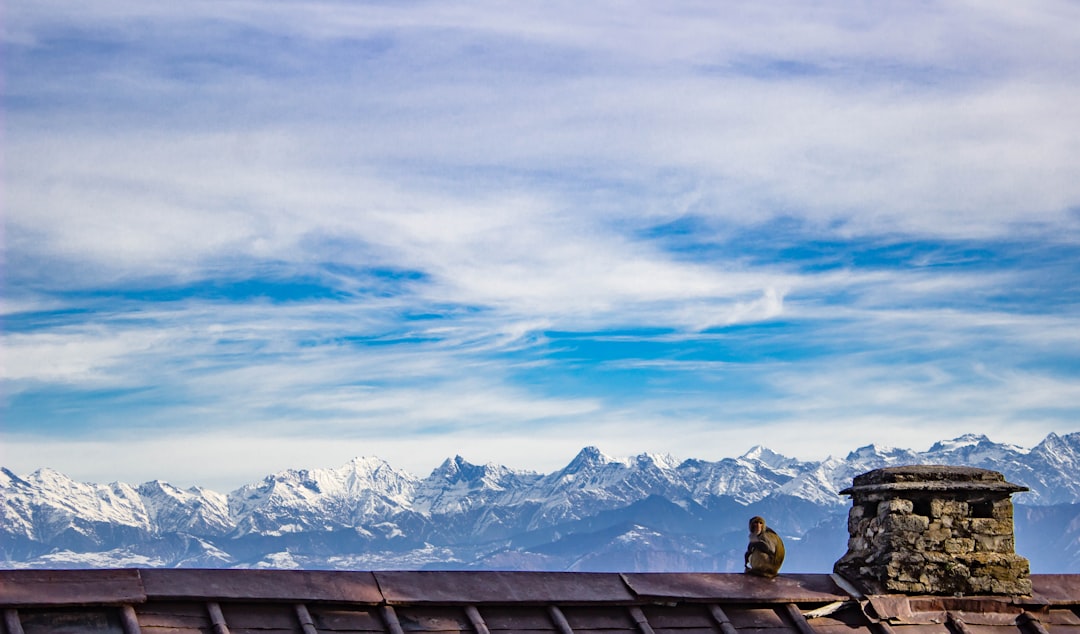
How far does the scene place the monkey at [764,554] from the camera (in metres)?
16.5

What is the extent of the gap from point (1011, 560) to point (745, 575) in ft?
11.1

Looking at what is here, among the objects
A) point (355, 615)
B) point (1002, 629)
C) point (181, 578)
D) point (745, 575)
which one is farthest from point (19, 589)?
point (1002, 629)

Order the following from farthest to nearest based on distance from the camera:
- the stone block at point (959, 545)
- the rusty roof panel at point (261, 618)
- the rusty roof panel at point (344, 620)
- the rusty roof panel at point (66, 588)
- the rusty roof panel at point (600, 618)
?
the stone block at point (959, 545)
the rusty roof panel at point (600, 618)
the rusty roof panel at point (344, 620)
the rusty roof panel at point (261, 618)
the rusty roof panel at point (66, 588)

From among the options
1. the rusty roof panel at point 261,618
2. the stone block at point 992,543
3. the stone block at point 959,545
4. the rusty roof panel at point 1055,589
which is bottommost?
the rusty roof panel at point 1055,589

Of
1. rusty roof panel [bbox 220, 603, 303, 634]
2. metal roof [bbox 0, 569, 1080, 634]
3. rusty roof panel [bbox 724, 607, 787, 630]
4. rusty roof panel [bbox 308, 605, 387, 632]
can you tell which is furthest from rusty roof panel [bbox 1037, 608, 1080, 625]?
rusty roof panel [bbox 220, 603, 303, 634]

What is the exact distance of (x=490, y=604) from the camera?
571 inches

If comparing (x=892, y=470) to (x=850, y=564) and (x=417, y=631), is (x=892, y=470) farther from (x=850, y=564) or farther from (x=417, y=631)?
(x=417, y=631)

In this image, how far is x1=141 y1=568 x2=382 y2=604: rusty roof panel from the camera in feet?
43.8

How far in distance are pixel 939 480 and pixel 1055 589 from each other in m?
2.21

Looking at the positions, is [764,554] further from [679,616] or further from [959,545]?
[959,545]

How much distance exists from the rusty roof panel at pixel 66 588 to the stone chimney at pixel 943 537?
8.71 meters

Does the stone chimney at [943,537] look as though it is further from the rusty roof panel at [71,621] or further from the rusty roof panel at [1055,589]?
the rusty roof panel at [71,621]

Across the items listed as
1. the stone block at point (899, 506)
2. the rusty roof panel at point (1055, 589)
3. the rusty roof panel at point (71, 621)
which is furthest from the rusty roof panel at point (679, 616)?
the rusty roof panel at point (71, 621)

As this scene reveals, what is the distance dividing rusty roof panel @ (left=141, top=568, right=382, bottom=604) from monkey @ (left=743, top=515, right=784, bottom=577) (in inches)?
194
